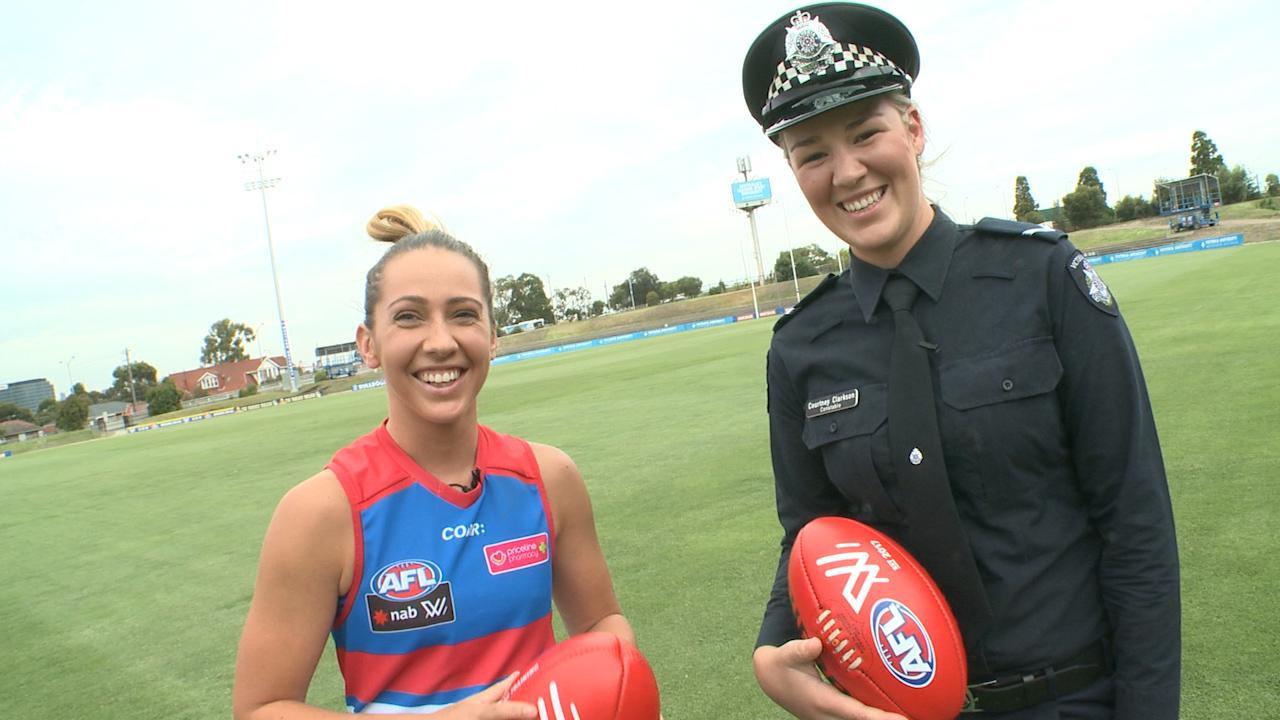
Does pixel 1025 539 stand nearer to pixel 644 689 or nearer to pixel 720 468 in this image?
pixel 644 689

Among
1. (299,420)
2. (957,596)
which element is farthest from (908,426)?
(299,420)

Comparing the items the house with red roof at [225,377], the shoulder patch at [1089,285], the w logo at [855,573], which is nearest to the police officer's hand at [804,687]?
the w logo at [855,573]

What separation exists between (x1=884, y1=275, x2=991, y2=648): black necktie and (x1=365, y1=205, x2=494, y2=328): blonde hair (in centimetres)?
99

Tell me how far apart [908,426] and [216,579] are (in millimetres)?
6784

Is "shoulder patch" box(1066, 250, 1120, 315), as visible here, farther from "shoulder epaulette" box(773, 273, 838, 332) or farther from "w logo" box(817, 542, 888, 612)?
"w logo" box(817, 542, 888, 612)

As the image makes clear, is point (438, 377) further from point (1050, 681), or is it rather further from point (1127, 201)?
point (1127, 201)

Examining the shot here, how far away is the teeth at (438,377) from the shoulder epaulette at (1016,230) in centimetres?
118

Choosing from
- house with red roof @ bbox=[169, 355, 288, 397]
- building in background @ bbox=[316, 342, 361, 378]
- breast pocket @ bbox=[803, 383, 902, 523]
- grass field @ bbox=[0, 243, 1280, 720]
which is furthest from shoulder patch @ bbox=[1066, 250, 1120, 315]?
house with red roof @ bbox=[169, 355, 288, 397]

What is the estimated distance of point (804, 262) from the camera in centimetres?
8412

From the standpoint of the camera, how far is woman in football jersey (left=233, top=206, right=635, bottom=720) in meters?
1.75

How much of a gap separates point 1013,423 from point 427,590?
4.09 ft

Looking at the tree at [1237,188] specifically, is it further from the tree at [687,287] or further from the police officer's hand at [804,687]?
the police officer's hand at [804,687]

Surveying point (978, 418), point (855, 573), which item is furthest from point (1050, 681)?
point (978, 418)

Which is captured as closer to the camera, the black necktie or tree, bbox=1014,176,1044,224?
the black necktie
